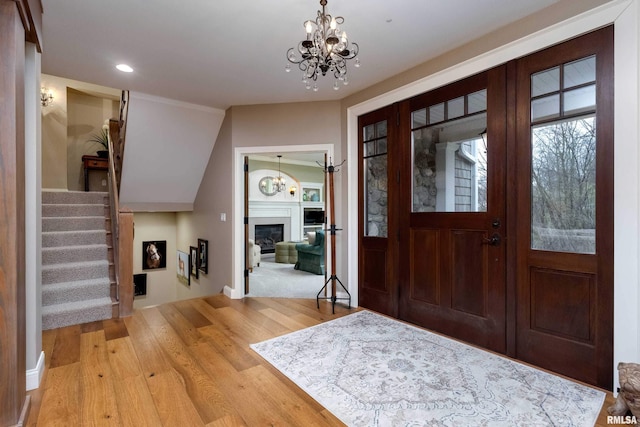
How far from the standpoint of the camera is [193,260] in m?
5.98

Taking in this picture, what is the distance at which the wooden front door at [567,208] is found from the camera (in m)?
→ 2.07

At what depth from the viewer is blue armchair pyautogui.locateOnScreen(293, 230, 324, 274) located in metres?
6.13

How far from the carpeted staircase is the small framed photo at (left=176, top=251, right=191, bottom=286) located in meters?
2.08

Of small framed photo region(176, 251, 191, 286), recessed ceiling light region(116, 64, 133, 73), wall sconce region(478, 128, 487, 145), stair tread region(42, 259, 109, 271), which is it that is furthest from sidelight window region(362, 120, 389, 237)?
small framed photo region(176, 251, 191, 286)

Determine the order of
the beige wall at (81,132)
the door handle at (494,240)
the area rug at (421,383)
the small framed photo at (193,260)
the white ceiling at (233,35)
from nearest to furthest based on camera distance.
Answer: the area rug at (421,383)
the white ceiling at (233,35)
the door handle at (494,240)
the small framed photo at (193,260)
the beige wall at (81,132)

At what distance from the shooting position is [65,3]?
2199 millimetres

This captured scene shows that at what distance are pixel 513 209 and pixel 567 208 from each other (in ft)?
1.16

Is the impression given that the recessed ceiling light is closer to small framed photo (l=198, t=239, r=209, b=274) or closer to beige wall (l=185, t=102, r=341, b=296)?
beige wall (l=185, t=102, r=341, b=296)

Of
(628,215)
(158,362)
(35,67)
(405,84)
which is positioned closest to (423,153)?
(405,84)

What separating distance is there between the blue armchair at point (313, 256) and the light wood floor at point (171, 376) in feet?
8.46

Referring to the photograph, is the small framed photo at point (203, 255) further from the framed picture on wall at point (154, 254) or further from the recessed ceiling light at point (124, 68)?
the recessed ceiling light at point (124, 68)

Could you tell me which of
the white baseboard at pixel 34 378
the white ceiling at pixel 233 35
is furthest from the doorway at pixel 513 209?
the white baseboard at pixel 34 378

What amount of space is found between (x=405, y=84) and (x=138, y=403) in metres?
3.63

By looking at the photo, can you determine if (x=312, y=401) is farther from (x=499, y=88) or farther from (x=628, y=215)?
(x=499, y=88)
